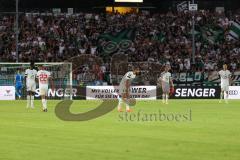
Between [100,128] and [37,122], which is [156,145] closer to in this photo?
[100,128]

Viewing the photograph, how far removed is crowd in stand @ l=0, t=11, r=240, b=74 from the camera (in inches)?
2085

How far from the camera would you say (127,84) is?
30297 millimetres

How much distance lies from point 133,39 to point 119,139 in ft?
127

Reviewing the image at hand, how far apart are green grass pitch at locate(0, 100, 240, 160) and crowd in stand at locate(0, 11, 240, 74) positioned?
1050 inches

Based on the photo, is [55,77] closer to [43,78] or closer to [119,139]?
[43,78]

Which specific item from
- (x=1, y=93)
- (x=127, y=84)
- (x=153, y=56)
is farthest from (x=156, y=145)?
(x=153, y=56)

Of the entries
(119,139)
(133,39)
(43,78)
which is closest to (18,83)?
(43,78)

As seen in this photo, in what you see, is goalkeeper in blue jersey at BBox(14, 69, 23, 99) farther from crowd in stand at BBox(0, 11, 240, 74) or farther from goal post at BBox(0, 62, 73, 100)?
crowd in stand at BBox(0, 11, 240, 74)

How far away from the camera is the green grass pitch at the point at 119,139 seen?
49.4ft

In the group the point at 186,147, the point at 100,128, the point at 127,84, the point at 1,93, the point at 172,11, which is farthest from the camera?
the point at 172,11

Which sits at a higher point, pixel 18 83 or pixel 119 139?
pixel 18 83

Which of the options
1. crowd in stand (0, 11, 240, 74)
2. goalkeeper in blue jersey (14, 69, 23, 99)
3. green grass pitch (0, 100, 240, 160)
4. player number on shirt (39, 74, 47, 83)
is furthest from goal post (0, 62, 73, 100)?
green grass pitch (0, 100, 240, 160)

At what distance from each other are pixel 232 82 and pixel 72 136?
103 feet

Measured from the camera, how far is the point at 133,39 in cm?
5697
